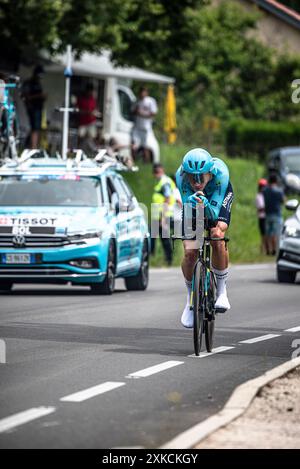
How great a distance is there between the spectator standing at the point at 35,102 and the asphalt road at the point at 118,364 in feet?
33.7

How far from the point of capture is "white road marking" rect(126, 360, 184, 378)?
435 inches

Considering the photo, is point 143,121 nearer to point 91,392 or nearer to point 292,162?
point 292,162

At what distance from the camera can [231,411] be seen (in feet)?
29.5

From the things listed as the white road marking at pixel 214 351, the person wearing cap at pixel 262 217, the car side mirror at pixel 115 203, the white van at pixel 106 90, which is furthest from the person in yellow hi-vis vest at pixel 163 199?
the white road marking at pixel 214 351

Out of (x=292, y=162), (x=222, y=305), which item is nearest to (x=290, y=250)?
(x=222, y=305)

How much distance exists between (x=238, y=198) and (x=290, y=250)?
19.6 metres

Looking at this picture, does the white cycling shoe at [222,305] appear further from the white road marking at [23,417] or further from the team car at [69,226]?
the team car at [69,226]

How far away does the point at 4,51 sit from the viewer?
32750mm

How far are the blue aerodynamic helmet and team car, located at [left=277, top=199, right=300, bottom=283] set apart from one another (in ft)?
36.6

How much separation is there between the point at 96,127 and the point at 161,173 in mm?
8766

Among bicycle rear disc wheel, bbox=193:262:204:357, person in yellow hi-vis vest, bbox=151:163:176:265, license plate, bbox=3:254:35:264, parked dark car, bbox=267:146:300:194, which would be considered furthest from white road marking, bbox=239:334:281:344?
parked dark car, bbox=267:146:300:194

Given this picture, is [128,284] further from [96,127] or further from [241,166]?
[241,166]

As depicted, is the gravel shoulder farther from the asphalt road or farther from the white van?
the white van

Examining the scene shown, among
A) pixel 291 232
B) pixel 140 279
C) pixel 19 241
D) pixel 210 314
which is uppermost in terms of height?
pixel 291 232
